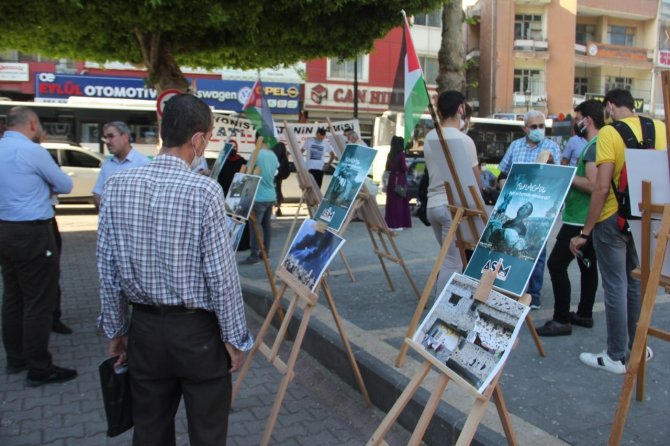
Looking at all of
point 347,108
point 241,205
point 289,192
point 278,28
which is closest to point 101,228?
point 241,205

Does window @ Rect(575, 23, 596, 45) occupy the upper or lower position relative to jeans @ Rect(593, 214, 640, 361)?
upper

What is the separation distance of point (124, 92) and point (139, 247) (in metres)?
22.4

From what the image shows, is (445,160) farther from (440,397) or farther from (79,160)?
(79,160)

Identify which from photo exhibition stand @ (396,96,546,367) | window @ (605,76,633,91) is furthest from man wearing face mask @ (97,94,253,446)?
window @ (605,76,633,91)

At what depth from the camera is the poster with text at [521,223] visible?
288cm

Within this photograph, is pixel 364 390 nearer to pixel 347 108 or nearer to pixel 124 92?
pixel 124 92

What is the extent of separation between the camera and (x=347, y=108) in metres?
28.8

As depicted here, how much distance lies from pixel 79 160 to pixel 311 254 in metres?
13.5

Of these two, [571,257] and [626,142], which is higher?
[626,142]

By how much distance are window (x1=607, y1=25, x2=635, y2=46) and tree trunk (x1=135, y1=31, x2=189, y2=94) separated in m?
38.2

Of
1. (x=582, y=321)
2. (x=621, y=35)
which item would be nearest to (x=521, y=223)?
(x=582, y=321)

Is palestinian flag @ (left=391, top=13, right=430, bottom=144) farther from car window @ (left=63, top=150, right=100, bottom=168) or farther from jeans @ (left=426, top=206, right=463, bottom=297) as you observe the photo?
car window @ (left=63, top=150, right=100, bottom=168)

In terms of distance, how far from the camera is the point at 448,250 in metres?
4.75

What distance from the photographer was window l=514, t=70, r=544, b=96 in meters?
36.6
